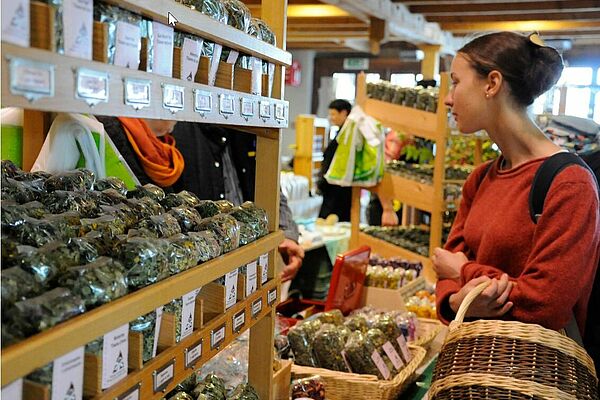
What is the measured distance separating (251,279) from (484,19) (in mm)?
6321

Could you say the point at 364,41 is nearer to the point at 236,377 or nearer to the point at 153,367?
the point at 236,377

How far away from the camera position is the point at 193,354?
3.67 ft

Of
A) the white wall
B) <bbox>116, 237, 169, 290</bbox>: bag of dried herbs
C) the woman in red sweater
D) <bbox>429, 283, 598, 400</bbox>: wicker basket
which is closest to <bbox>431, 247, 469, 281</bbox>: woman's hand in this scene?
the woman in red sweater

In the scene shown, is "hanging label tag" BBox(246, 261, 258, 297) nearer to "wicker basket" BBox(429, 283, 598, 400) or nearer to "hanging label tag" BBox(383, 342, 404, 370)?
"wicker basket" BBox(429, 283, 598, 400)

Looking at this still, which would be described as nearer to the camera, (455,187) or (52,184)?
(52,184)

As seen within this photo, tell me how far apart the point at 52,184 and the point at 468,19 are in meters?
6.45

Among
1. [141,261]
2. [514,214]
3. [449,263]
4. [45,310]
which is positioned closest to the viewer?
[45,310]

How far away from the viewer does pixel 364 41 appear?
9.40 m

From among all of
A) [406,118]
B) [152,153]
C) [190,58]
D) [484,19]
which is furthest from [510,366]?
[484,19]

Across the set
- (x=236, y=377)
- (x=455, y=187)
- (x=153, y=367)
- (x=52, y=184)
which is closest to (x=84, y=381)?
(x=153, y=367)

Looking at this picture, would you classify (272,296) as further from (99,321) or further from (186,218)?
(99,321)

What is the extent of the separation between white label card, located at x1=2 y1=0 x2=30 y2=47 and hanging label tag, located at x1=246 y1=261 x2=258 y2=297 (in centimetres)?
78

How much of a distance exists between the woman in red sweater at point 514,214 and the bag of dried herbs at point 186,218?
816mm

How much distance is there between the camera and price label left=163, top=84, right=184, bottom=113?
935 mm
